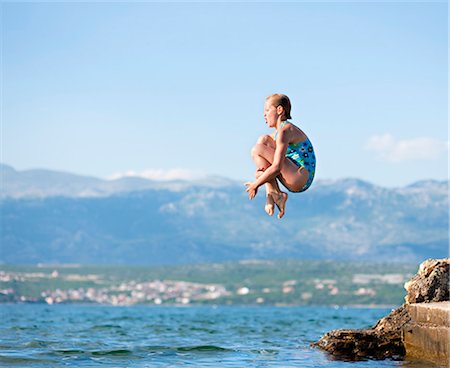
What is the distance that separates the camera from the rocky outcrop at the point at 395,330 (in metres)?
20.6

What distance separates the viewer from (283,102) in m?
15.0

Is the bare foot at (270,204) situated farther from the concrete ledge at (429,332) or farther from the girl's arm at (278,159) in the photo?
the concrete ledge at (429,332)

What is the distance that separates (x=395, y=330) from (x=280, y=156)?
8.64 metres

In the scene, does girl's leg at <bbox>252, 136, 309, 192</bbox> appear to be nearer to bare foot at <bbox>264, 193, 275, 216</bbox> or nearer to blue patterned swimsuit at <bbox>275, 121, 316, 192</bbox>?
blue patterned swimsuit at <bbox>275, 121, 316, 192</bbox>

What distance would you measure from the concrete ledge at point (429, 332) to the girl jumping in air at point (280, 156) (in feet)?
15.4

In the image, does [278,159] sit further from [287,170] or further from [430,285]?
[430,285]

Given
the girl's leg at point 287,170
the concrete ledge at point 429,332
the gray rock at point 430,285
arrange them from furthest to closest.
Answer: the gray rock at point 430,285 < the concrete ledge at point 429,332 < the girl's leg at point 287,170

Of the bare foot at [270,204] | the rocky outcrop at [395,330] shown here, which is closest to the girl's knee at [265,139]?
the bare foot at [270,204]

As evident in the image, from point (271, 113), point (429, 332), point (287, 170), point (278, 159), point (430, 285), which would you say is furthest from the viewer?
point (430, 285)

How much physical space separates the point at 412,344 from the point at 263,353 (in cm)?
649

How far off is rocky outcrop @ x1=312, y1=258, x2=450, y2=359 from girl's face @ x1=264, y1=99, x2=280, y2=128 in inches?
289

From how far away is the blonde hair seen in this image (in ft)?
49.3

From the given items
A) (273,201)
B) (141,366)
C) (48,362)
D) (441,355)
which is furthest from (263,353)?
(273,201)

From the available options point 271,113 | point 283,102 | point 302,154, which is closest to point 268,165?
point 302,154
